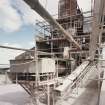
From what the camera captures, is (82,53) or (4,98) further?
(82,53)

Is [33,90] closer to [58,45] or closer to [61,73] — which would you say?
[61,73]

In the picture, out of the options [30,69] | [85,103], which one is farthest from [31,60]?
[85,103]

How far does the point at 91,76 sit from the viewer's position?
4.93 m

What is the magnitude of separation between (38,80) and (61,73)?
9.21ft

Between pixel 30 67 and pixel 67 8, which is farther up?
pixel 67 8

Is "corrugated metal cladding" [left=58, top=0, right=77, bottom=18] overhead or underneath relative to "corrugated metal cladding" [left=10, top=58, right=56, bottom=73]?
overhead

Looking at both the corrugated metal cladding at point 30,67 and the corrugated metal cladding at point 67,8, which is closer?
the corrugated metal cladding at point 30,67

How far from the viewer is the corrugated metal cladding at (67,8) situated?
8258 millimetres

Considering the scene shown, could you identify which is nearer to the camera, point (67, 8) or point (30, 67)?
point (30, 67)

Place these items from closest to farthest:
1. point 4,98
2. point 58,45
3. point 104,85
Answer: point 104,85 < point 4,98 < point 58,45

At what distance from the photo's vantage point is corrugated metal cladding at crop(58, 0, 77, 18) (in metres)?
8.26

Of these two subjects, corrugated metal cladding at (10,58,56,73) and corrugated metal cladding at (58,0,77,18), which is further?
corrugated metal cladding at (58,0,77,18)

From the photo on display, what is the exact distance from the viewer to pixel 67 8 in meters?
8.43

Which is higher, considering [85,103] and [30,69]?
[30,69]
